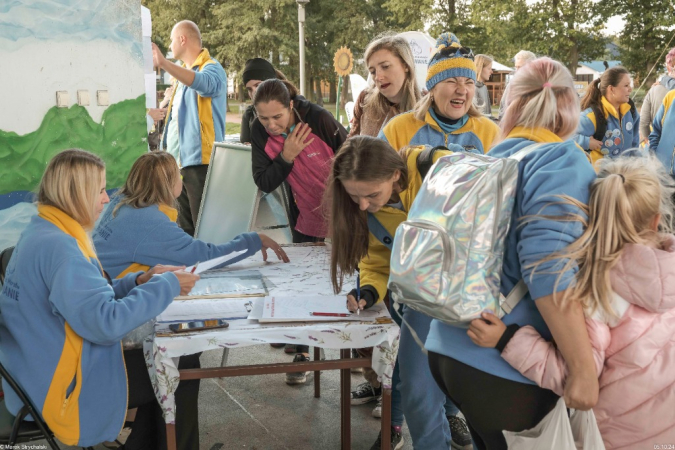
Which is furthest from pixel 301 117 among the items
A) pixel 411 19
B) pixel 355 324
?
pixel 411 19

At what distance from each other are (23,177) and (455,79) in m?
2.90

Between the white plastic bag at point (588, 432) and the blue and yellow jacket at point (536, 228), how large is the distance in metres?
0.15

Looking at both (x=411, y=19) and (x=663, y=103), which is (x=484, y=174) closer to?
(x=663, y=103)

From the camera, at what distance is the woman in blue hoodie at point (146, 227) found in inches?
106

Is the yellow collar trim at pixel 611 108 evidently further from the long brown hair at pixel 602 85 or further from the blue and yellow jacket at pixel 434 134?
the blue and yellow jacket at pixel 434 134

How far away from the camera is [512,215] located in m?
1.62

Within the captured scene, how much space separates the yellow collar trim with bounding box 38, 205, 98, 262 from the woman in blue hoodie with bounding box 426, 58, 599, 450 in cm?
Result: 112

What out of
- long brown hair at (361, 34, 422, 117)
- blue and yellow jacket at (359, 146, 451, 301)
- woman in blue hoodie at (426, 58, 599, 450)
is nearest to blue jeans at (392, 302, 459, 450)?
blue and yellow jacket at (359, 146, 451, 301)

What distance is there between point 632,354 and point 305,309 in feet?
3.42

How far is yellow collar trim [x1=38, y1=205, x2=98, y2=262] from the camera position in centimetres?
212

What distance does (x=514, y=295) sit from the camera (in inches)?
64.4

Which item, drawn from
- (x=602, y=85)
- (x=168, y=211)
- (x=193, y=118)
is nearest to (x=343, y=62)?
(x=602, y=85)

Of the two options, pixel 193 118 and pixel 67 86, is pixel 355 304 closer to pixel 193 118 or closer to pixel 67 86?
pixel 67 86

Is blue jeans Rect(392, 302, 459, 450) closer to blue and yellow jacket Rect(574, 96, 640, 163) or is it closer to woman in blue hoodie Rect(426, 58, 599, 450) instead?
woman in blue hoodie Rect(426, 58, 599, 450)
